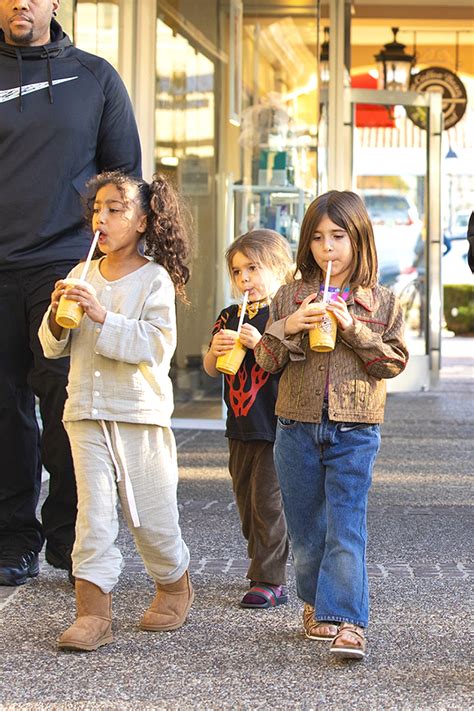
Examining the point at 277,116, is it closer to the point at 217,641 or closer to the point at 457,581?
the point at 457,581

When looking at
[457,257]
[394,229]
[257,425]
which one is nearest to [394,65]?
[394,229]

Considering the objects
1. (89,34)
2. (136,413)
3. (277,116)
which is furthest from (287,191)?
(136,413)

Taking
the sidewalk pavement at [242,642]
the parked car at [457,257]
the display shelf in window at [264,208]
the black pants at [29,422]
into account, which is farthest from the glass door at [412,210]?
the parked car at [457,257]

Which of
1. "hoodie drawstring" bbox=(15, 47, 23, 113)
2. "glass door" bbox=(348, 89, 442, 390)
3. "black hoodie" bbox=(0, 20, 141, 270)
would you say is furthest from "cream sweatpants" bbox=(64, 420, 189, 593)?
"glass door" bbox=(348, 89, 442, 390)

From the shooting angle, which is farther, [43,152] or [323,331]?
[43,152]

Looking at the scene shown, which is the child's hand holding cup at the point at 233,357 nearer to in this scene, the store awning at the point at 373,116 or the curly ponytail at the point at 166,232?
the curly ponytail at the point at 166,232

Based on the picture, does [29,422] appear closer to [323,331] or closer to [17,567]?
[17,567]

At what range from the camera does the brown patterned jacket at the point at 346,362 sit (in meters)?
3.82

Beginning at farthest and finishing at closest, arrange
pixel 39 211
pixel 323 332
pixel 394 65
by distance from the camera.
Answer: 1. pixel 394 65
2. pixel 39 211
3. pixel 323 332

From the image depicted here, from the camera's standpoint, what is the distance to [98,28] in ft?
28.5

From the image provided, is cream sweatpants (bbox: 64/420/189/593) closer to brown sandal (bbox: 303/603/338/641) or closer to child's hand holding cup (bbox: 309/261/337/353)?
brown sandal (bbox: 303/603/338/641)

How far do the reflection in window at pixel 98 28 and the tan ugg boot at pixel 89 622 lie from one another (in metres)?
4.93

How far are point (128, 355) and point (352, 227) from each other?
29.7 inches

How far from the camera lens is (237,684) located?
3543mm
